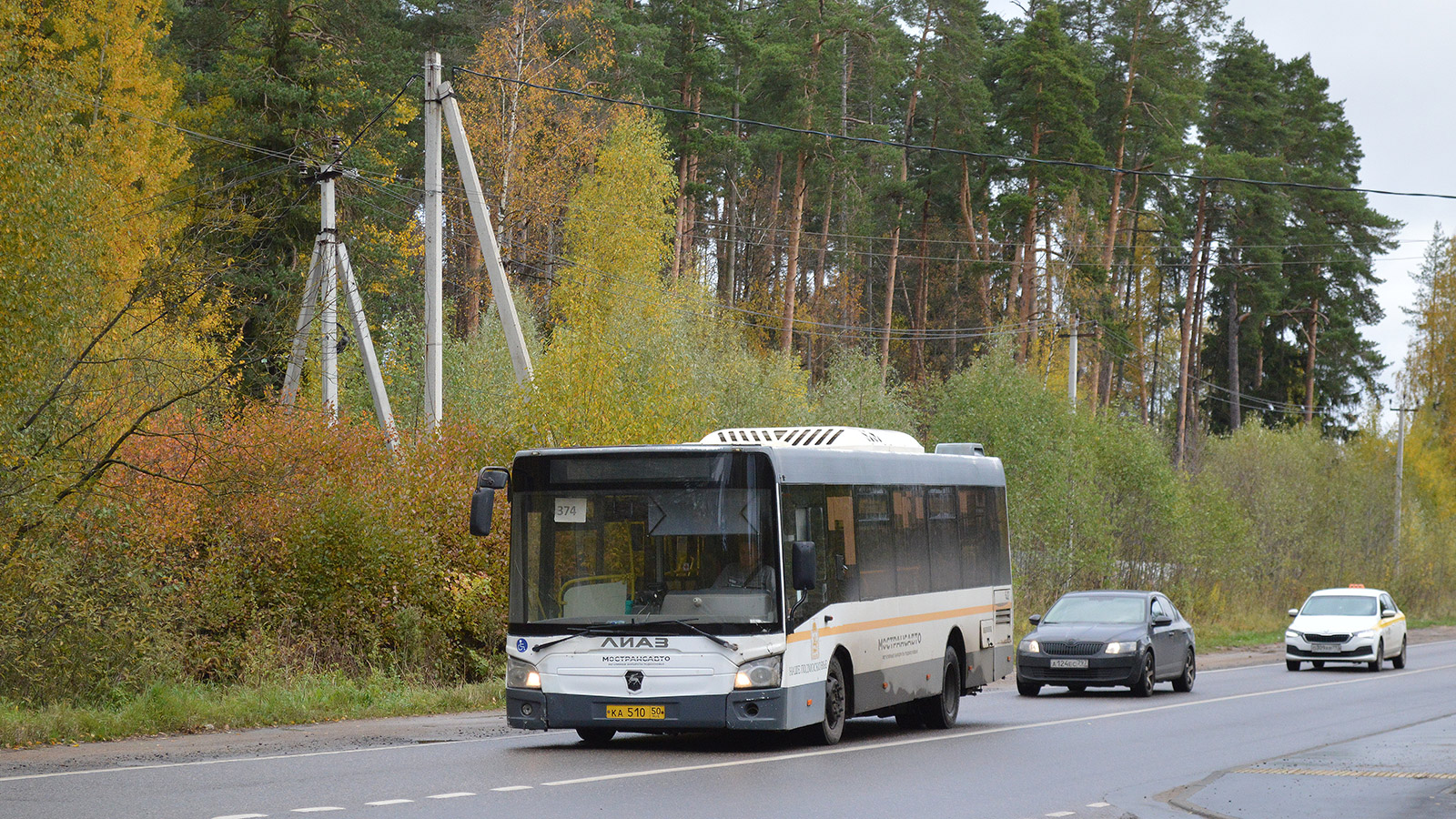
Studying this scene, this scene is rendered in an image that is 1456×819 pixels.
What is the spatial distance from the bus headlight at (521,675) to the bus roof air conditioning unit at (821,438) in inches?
128

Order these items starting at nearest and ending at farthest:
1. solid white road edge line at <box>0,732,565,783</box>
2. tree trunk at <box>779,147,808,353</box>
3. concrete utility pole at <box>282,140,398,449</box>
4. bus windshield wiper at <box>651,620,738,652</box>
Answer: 1. solid white road edge line at <box>0,732,565,783</box>
2. bus windshield wiper at <box>651,620,738,652</box>
3. concrete utility pole at <box>282,140,398,449</box>
4. tree trunk at <box>779,147,808,353</box>

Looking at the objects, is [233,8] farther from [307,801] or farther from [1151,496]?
[307,801]

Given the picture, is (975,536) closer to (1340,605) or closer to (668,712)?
(668,712)

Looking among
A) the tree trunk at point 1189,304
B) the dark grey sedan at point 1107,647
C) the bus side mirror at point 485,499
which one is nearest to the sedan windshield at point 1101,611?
the dark grey sedan at point 1107,647

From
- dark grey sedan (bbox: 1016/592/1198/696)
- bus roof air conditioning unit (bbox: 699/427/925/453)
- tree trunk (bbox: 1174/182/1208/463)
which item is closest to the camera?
bus roof air conditioning unit (bbox: 699/427/925/453)

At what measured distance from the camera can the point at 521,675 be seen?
48.6 ft

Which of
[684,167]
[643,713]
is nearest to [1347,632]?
[643,713]

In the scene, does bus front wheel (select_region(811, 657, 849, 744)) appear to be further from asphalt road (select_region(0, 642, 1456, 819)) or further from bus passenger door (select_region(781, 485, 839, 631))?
bus passenger door (select_region(781, 485, 839, 631))

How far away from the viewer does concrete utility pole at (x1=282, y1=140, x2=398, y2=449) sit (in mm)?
24953

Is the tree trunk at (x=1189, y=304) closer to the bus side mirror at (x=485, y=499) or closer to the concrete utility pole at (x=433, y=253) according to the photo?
the concrete utility pole at (x=433, y=253)

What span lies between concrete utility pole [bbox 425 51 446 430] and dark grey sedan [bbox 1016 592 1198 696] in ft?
32.8

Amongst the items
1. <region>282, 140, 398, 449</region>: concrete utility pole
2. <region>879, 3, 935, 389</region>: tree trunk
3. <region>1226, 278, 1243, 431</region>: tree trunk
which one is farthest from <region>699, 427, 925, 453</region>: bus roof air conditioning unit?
<region>1226, 278, 1243, 431</region>: tree trunk

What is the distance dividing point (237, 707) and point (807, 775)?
7.80m

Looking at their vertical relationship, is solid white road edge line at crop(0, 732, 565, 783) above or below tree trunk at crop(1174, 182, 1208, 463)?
below
